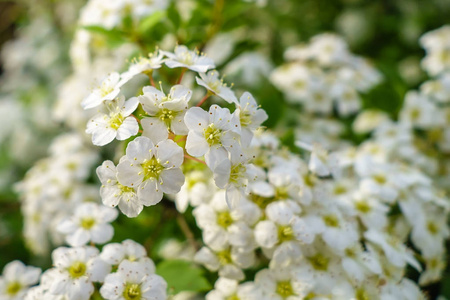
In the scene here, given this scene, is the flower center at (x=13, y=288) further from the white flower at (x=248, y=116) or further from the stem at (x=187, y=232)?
the white flower at (x=248, y=116)

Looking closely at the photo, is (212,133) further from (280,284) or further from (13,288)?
(13,288)

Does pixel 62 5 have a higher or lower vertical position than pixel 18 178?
higher

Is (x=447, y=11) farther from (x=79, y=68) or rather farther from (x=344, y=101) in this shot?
(x=79, y=68)

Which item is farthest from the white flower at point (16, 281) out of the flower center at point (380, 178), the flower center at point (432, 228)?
the flower center at point (432, 228)

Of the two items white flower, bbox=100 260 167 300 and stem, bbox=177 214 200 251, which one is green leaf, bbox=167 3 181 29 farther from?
white flower, bbox=100 260 167 300

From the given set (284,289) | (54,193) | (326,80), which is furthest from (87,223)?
(326,80)

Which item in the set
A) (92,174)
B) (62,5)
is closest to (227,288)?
(92,174)
